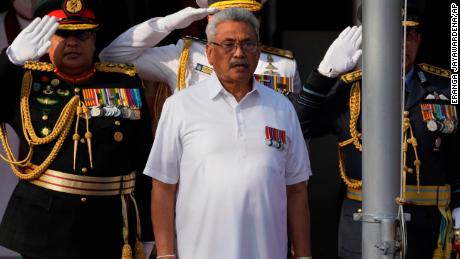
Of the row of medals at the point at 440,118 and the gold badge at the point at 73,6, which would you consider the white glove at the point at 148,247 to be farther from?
the row of medals at the point at 440,118

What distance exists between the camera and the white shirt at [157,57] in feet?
17.6

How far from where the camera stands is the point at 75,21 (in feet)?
16.6

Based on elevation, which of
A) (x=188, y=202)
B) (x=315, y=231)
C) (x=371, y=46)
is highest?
(x=371, y=46)

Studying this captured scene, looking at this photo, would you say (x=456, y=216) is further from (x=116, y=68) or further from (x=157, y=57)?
(x=116, y=68)

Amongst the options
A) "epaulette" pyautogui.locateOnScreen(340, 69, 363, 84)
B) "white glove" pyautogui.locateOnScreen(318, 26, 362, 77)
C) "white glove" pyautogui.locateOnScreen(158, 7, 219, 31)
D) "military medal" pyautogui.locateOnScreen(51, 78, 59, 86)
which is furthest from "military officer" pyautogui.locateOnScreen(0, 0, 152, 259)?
"epaulette" pyautogui.locateOnScreen(340, 69, 363, 84)

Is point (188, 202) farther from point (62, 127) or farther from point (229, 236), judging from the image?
point (62, 127)

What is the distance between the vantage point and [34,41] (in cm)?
489

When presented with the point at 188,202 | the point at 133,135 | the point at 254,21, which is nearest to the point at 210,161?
the point at 188,202

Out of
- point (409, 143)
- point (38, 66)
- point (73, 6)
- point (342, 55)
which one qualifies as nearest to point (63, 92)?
point (38, 66)

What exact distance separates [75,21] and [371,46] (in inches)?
60.4

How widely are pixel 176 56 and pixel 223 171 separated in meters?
1.29

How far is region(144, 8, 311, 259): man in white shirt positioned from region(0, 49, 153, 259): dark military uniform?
0.64m

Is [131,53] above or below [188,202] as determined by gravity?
above

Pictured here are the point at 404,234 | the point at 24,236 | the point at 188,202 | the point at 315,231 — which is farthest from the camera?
the point at 315,231
